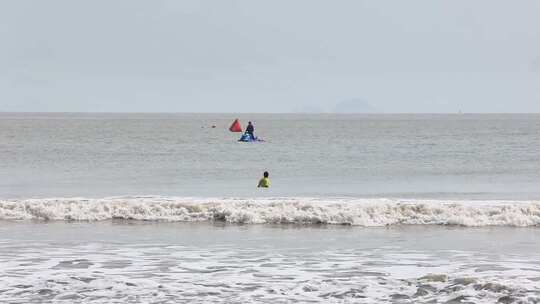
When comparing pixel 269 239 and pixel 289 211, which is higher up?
pixel 289 211

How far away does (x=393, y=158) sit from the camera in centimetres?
7112

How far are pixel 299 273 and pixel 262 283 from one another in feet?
4.44

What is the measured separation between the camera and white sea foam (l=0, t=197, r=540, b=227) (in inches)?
1101

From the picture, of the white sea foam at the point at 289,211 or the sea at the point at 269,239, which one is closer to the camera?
the sea at the point at 269,239

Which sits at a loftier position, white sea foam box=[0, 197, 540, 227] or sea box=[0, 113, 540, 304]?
white sea foam box=[0, 197, 540, 227]

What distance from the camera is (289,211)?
95.0ft

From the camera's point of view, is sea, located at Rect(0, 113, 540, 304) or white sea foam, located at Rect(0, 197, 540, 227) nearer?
sea, located at Rect(0, 113, 540, 304)

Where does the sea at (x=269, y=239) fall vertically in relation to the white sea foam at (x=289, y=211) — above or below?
below

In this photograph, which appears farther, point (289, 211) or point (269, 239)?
point (289, 211)

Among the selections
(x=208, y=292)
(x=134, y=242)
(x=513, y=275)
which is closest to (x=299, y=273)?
(x=208, y=292)

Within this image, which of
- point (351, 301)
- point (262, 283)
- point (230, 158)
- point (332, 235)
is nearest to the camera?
point (351, 301)

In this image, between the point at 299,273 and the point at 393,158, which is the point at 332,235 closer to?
the point at 299,273

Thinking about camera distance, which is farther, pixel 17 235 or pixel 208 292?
pixel 17 235

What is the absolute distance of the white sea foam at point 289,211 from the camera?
27969 mm
